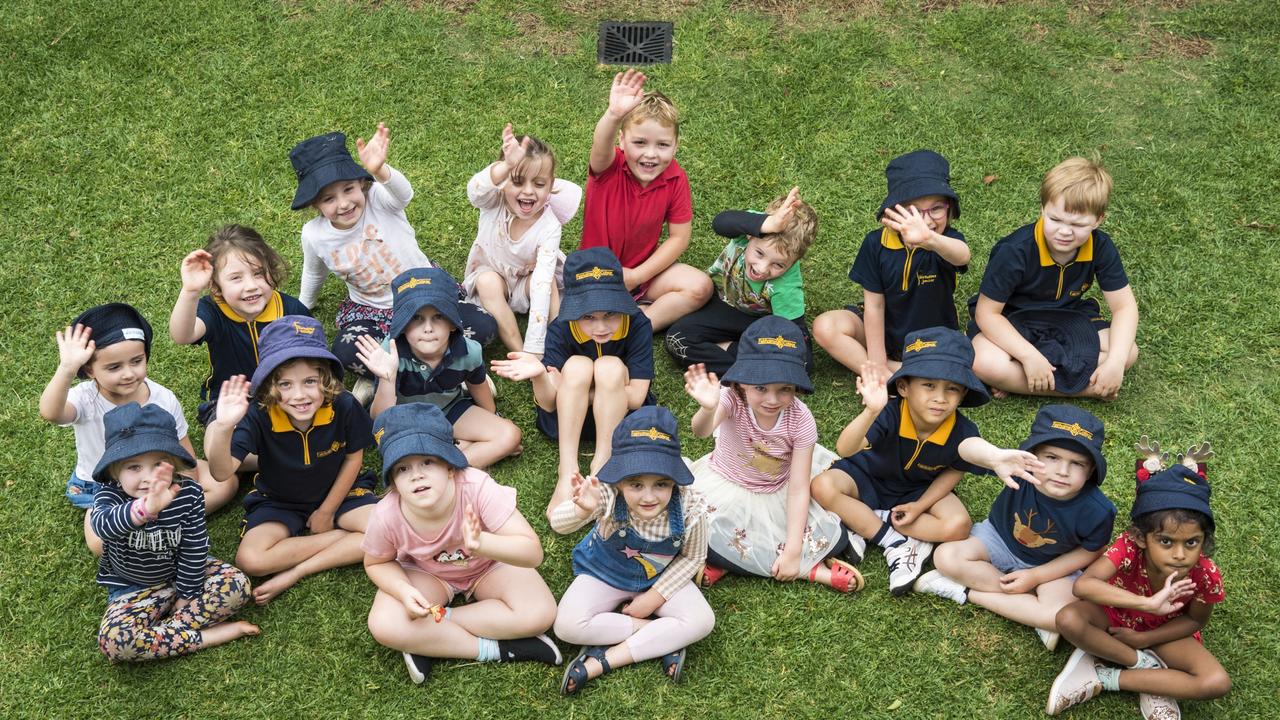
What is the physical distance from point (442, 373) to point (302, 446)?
2.69ft

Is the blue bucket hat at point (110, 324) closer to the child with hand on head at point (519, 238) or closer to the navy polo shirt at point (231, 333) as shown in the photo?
the navy polo shirt at point (231, 333)

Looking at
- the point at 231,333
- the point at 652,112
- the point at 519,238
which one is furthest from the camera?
the point at 519,238

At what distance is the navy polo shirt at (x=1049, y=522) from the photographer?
469 cm

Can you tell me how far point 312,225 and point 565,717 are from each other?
3.05 meters

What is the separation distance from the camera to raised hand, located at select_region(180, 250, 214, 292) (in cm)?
530

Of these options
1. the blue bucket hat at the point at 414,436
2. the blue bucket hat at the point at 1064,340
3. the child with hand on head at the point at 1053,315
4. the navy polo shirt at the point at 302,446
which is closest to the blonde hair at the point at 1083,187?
the child with hand on head at the point at 1053,315

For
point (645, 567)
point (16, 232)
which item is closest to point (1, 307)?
point (16, 232)

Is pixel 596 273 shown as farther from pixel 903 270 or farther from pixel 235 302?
pixel 235 302

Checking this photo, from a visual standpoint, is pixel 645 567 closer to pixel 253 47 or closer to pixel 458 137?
pixel 458 137

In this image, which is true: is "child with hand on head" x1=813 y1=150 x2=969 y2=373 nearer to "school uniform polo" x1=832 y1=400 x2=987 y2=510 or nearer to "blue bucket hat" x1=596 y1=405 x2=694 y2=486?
"school uniform polo" x1=832 y1=400 x2=987 y2=510

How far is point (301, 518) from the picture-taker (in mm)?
5324

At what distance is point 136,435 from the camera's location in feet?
14.9

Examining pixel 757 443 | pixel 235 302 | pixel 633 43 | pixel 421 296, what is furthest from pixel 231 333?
pixel 633 43

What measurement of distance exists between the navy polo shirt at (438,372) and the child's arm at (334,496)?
483mm
